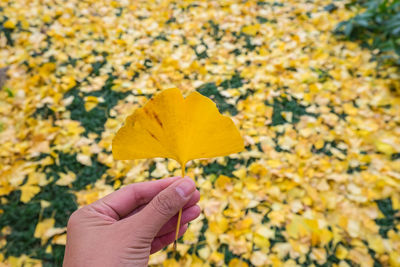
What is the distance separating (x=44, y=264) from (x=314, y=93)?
2642 millimetres

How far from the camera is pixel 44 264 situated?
176 centimetres

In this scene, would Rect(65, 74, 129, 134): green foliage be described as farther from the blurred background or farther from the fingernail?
the fingernail

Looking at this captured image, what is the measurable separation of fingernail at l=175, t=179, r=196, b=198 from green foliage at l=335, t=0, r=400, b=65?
2.72 meters

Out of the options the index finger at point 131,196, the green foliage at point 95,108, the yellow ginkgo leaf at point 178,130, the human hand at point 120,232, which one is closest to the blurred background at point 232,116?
the green foliage at point 95,108

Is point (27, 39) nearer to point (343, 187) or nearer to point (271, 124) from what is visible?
point (271, 124)

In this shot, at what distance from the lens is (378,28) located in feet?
10.00

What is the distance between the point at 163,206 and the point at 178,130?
12.9 inches

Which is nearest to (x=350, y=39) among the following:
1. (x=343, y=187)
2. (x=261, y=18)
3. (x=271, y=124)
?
(x=261, y=18)

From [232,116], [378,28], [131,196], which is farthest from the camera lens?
[378,28]

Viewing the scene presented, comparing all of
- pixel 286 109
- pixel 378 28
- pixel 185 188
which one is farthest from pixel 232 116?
pixel 378 28

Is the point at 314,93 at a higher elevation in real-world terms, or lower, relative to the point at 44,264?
higher

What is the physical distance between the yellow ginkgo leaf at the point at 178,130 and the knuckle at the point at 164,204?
0.65 feet

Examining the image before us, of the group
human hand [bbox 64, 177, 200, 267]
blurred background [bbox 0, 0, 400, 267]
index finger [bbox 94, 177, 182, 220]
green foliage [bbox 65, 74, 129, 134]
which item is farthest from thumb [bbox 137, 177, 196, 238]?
green foliage [bbox 65, 74, 129, 134]

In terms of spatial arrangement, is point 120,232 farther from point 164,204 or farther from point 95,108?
point 95,108
